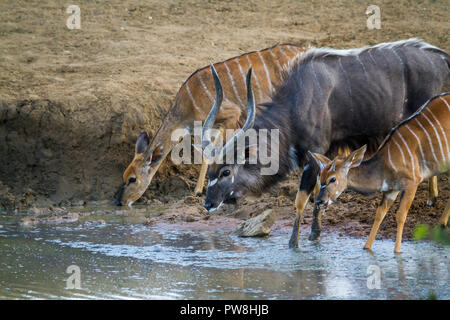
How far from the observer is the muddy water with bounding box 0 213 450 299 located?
14.6 feet

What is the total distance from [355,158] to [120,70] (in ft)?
13.6

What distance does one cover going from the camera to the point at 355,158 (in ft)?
17.9

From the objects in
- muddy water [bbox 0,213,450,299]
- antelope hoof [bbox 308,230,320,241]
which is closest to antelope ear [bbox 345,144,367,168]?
muddy water [bbox 0,213,450,299]

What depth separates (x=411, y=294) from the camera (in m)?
4.27

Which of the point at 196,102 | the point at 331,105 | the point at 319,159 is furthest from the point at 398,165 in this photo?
the point at 196,102

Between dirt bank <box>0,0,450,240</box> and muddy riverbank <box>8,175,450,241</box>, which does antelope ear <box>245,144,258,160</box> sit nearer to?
muddy riverbank <box>8,175,450,241</box>

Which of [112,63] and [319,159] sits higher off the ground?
[112,63]

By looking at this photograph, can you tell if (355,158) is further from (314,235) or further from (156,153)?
(156,153)

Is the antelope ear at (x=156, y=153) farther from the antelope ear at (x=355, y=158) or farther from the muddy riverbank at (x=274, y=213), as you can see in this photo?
the antelope ear at (x=355, y=158)

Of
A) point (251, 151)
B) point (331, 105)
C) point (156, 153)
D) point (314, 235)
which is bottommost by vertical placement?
point (314, 235)

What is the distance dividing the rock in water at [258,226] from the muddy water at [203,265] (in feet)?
0.27

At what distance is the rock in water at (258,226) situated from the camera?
6.07 m

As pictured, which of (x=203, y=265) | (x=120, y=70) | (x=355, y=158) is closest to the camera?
(x=203, y=265)

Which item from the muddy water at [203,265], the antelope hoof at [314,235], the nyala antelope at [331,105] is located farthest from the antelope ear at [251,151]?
the antelope hoof at [314,235]
